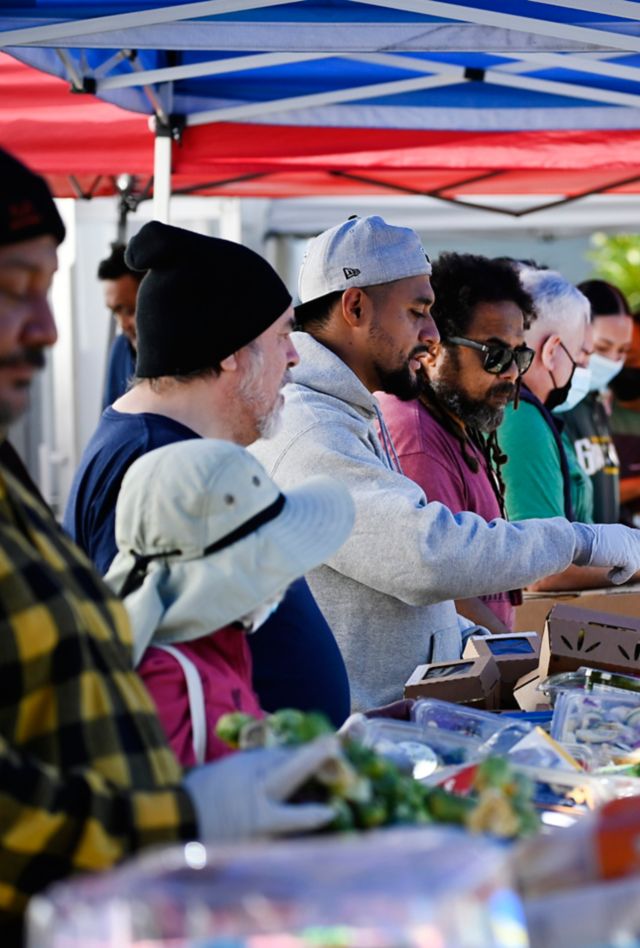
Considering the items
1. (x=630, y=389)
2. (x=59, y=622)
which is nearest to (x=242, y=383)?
(x=59, y=622)

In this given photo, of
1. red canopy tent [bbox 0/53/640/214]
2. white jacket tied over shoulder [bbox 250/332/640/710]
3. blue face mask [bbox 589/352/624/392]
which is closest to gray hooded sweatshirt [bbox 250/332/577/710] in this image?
white jacket tied over shoulder [bbox 250/332/640/710]

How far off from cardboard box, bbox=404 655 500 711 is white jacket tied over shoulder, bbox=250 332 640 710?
17 centimetres

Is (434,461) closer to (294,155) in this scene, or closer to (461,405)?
(461,405)

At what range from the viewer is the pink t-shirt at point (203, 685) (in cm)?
185

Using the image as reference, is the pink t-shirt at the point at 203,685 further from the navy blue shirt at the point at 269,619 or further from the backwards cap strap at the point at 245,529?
the navy blue shirt at the point at 269,619

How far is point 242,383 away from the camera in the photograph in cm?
257

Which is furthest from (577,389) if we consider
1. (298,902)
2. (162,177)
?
(298,902)

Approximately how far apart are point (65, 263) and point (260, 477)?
654 centimetres

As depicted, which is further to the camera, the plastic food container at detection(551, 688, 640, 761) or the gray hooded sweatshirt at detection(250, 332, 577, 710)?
the gray hooded sweatshirt at detection(250, 332, 577, 710)

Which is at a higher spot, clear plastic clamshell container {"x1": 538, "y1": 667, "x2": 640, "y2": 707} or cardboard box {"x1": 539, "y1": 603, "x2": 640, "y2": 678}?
cardboard box {"x1": 539, "y1": 603, "x2": 640, "y2": 678}

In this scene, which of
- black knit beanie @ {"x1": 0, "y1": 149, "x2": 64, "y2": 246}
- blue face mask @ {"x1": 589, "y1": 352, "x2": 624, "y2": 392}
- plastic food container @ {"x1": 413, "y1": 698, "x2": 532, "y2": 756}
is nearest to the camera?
black knit beanie @ {"x1": 0, "y1": 149, "x2": 64, "y2": 246}

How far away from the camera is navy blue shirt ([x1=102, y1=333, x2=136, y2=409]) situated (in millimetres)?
6543

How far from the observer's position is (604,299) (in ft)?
22.5

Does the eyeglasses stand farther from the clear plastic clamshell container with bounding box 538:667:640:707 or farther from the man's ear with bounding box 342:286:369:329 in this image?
the clear plastic clamshell container with bounding box 538:667:640:707
